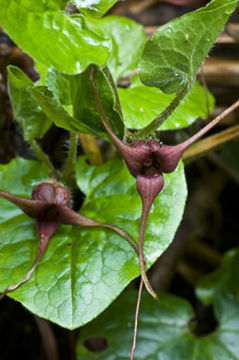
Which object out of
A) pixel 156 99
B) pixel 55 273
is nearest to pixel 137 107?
pixel 156 99

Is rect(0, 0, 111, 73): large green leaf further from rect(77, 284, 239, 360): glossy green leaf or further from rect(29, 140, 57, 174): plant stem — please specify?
rect(77, 284, 239, 360): glossy green leaf

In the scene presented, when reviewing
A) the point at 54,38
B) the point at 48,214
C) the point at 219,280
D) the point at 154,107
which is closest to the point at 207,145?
the point at 154,107

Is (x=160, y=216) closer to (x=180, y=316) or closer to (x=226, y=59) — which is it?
(x=180, y=316)

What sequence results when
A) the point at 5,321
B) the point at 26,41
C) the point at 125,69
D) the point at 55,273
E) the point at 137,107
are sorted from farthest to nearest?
the point at 5,321 < the point at 125,69 < the point at 137,107 < the point at 55,273 < the point at 26,41

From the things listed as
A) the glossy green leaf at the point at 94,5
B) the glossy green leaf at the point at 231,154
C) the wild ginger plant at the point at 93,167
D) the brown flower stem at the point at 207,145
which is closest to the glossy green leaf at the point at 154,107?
the wild ginger plant at the point at 93,167

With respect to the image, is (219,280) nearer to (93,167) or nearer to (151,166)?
(93,167)

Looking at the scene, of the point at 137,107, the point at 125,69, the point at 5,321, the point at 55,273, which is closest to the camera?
the point at 55,273

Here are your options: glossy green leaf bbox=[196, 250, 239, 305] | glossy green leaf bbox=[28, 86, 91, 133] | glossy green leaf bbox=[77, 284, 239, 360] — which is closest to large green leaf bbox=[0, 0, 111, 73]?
glossy green leaf bbox=[28, 86, 91, 133]
